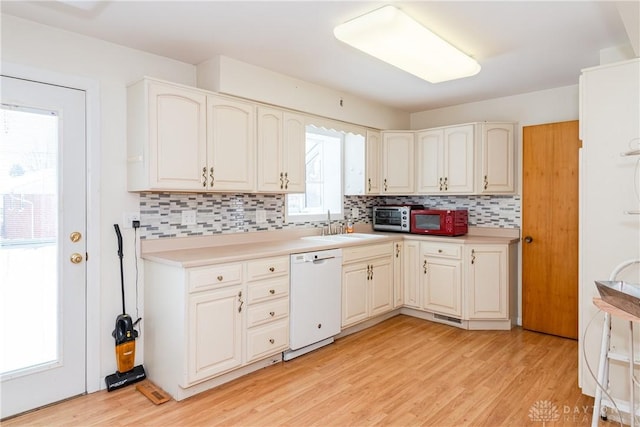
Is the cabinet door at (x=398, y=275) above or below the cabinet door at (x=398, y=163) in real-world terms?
below

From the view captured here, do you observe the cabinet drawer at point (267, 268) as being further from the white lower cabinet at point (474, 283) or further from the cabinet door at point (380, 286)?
the white lower cabinet at point (474, 283)

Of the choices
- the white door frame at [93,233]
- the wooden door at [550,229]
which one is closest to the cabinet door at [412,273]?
the wooden door at [550,229]

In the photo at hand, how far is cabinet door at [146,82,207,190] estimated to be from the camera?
101 inches

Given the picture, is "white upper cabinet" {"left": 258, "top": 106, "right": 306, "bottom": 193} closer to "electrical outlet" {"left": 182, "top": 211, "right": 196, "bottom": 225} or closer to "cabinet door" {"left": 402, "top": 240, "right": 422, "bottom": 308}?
"electrical outlet" {"left": 182, "top": 211, "right": 196, "bottom": 225}

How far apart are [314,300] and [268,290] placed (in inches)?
20.0

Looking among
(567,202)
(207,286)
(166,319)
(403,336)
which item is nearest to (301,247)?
(207,286)

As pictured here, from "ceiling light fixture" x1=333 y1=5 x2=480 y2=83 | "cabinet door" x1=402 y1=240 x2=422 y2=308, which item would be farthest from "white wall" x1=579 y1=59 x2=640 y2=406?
"cabinet door" x1=402 y1=240 x2=422 y2=308

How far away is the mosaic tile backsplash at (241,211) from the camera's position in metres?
2.90

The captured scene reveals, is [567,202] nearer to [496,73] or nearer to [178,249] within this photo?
[496,73]

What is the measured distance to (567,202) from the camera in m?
3.64

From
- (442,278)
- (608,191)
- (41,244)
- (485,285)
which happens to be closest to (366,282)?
(442,278)

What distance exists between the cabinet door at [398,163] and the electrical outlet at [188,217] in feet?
7.56

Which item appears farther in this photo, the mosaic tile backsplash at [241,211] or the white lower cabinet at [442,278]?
the white lower cabinet at [442,278]

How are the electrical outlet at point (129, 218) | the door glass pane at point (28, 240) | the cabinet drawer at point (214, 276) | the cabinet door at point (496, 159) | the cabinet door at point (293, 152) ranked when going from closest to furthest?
1. the door glass pane at point (28, 240)
2. the cabinet drawer at point (214, 276)
3. the electrical outlet at point (129, 218)
4. the cabinet door at point (293, 152)
5. the cabinet door at point (496, 159)
